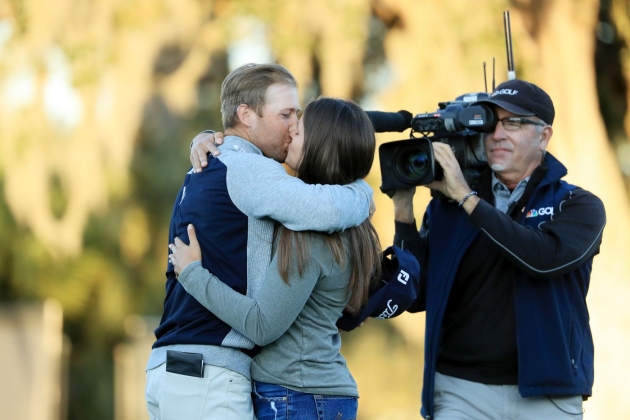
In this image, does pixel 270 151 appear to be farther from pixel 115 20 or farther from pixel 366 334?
pixel 366 334

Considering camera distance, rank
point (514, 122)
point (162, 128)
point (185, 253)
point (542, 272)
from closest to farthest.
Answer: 1. point (185, 253)
2. point (542, 272)
3. point (514, 122)
4. point (162, 128)

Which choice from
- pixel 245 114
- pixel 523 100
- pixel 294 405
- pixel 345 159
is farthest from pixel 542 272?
pixel 245 114

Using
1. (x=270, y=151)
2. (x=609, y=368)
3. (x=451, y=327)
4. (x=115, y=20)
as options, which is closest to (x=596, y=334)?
(x=609, y=368)

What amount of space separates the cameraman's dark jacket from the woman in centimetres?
64

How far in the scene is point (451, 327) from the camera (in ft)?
10.6

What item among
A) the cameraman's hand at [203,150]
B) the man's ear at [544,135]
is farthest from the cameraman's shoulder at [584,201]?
the cameraman's hand at [203,150]

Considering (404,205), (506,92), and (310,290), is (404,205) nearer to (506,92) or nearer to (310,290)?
(506,92)

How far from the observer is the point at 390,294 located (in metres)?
2.59

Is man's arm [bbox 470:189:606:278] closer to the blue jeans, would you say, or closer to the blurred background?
the blue jeans

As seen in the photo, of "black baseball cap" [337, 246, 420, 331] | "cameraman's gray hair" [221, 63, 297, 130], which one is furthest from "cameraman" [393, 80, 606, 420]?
"cameraman's gray hair" [221, 63, 297, 130]

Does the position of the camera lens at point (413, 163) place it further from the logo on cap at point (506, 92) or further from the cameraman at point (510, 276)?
the logo on cap at point (506, 92)

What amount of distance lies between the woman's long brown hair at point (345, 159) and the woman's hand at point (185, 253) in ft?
0.75

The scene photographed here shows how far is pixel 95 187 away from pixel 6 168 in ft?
2.48

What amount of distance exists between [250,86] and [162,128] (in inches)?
257
